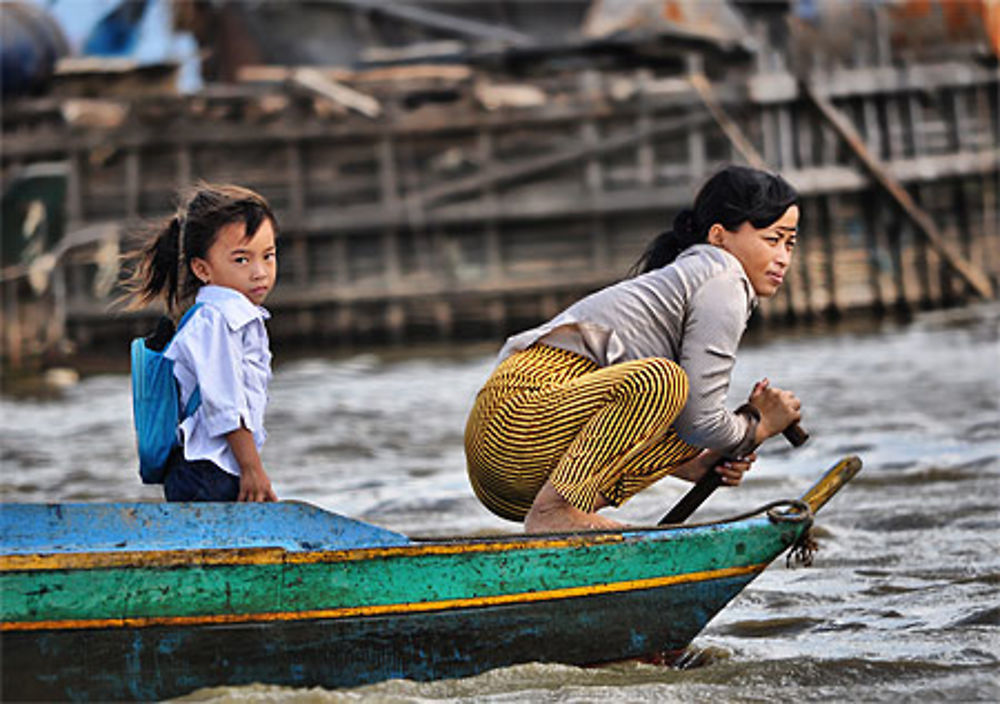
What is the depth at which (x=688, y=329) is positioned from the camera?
13.6 ft

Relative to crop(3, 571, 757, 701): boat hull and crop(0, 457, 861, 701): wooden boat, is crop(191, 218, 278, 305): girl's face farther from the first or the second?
crop(3, 571, 757, 701): boat hull

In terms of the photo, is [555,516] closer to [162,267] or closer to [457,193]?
[162,267]

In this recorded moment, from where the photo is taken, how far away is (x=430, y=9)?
2377 centimetres

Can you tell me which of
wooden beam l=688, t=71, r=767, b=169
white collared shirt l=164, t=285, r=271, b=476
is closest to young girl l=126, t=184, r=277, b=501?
white collared shirt l=164, t=285, r=271, b=476

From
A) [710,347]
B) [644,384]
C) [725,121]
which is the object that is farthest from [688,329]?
[725,121]

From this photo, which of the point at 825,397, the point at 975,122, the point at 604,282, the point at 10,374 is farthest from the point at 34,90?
the point at 825,397

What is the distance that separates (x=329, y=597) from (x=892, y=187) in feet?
50.2

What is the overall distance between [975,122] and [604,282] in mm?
5814

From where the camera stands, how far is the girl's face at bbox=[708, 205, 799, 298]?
4.31m

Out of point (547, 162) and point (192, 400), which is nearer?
point (192, 400)

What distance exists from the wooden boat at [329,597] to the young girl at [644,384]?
0.98 ft

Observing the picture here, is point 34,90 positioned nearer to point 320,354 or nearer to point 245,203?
point 320,354

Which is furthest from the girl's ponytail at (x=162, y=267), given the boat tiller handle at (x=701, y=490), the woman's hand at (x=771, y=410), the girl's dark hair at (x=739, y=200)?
the woman's hand at (x=771, y=410)

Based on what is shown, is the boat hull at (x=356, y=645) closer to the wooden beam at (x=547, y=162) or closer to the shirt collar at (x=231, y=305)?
the shirt collar at (x=231, y=305)
